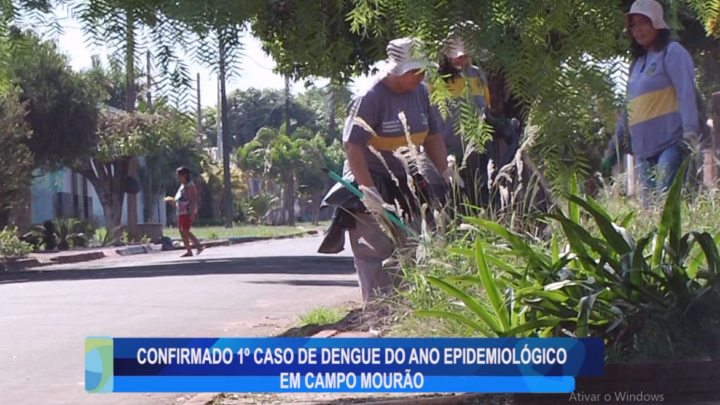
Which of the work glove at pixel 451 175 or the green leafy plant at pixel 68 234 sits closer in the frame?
the work glove at pixel 451 175

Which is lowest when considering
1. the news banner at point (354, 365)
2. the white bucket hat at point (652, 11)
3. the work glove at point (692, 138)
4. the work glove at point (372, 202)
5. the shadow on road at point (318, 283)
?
the shadow on road at point (318, 283)

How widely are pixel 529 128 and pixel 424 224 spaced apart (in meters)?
2.48

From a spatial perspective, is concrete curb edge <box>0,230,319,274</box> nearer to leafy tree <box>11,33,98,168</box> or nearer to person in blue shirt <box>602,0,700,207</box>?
leafy tree <box>11,33,98,168</box>

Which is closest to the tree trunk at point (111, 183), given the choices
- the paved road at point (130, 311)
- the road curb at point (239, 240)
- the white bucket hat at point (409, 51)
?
the road curb at point (239, 240)

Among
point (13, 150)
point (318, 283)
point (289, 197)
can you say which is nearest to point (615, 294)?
point (318, 283)

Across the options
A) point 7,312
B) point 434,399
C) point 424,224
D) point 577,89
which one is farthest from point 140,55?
point 7,312

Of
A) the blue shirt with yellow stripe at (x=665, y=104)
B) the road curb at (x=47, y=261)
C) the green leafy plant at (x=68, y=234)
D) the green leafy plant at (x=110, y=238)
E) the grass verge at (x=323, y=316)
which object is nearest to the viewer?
the blue shirt with yellow stripe at (x=665, y=104)

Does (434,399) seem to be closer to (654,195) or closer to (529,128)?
(529,128)

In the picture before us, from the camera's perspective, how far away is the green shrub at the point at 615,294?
4641 millimetres

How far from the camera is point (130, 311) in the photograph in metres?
9.68

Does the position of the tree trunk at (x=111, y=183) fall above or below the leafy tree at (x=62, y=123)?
below

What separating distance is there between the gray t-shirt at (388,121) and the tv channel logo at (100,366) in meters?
1.95

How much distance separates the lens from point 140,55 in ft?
10.6

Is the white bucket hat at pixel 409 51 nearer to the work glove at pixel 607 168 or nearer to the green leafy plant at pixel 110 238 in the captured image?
the work glove at pixel 607 168
